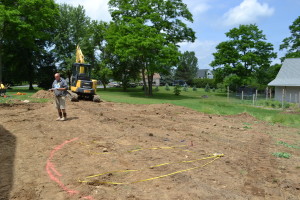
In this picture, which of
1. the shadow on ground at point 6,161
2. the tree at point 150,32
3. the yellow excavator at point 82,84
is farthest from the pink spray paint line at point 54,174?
the tree at point 150,32

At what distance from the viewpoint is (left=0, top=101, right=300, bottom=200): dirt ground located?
4801mm

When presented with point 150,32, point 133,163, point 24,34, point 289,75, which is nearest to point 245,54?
point 289,75

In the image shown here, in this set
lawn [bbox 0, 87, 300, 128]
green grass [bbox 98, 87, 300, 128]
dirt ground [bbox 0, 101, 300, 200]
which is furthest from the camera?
lawn [bbox 0, 87, 300, 128]

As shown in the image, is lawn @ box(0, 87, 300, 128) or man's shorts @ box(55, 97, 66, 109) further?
lawn @ box(0, 87, 300, 128)

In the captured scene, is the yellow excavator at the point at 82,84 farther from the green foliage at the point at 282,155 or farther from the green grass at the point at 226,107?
the green foliage at the point at 282,155

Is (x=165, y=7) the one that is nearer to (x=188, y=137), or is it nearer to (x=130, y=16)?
(x=130, y=16)

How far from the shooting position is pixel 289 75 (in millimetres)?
38938

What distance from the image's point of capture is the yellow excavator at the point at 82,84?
18.5 metres

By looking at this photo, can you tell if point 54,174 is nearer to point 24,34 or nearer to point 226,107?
point 226,107

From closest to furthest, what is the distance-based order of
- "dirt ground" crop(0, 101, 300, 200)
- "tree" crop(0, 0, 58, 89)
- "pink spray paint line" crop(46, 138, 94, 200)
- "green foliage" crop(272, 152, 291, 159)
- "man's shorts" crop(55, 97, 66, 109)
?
"pink spray paint line" crop(46, 138, 94, 200) < "dirt ground" crop(0, 101, 300, 200) < "green foliage" crop(272, 152, 291, 159) < "man's shorts" crop(55, 97, 66, 109) < "tree" crop(0, 0, 58, 89)

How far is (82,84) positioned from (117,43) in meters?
17.7

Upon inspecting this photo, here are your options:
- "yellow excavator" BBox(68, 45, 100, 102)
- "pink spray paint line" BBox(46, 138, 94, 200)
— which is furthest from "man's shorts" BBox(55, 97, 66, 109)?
"yellow excavator" BBox(68, 45, 100, 102)

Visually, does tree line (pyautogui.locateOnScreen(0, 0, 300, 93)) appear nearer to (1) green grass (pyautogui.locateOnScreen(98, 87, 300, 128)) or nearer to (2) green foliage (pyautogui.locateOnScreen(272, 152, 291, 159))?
(1) green grass (pyautogui.locateOnScreen(98, 87, 300, 128))

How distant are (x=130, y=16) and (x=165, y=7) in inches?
201
